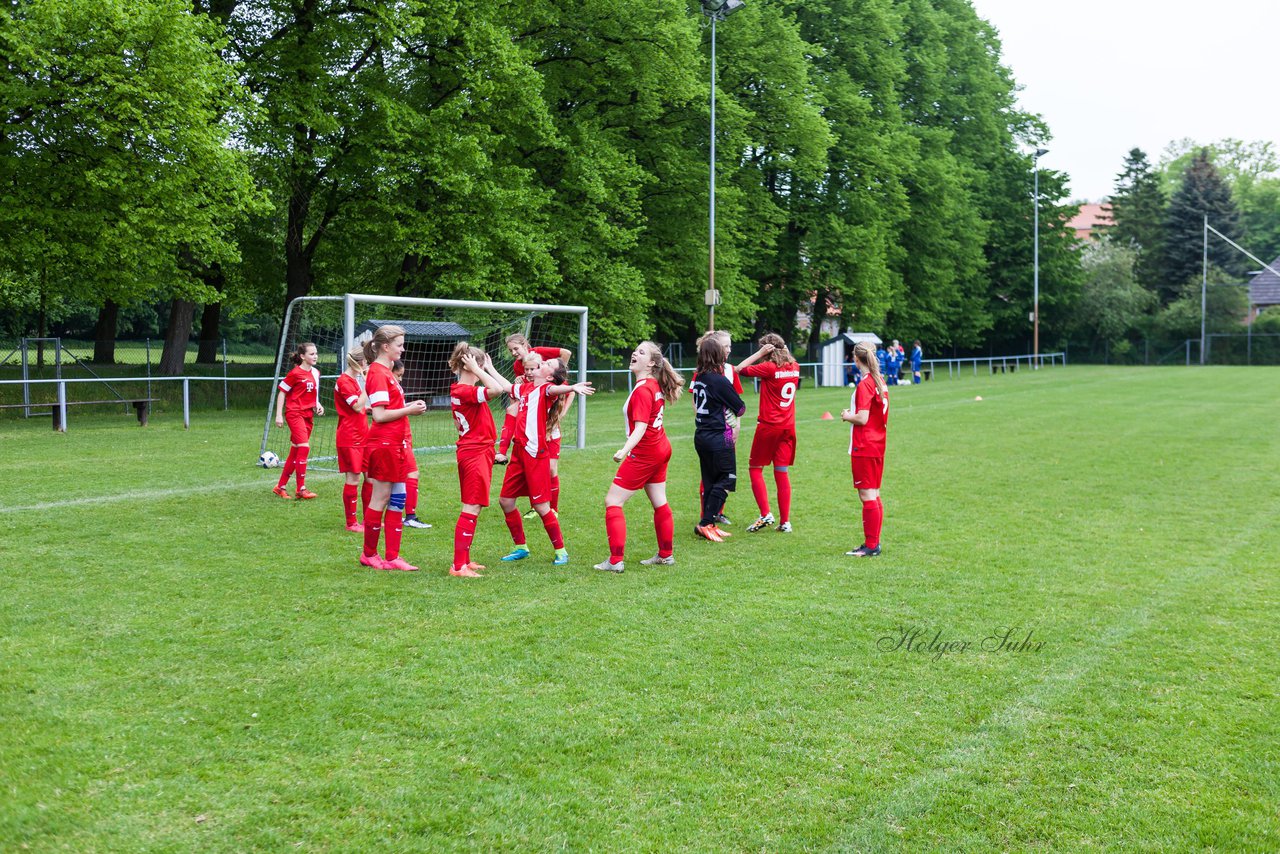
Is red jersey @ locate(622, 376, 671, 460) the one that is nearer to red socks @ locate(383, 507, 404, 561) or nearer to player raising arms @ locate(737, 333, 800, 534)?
player raising arms @ locate(737, 333, 800, 534)

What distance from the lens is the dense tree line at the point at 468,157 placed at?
66.1 ft

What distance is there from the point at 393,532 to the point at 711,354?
10.2 ft

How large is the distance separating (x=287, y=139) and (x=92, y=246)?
5.63 meters

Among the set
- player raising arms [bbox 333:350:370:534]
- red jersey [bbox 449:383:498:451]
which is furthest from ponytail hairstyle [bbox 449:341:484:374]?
player raising arms [bbox 333:350:370:534]

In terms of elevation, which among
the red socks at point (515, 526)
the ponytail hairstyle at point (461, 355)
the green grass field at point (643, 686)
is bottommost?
the green grass field at point (643, 686)

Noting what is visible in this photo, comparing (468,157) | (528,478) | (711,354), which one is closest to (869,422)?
(711,354)

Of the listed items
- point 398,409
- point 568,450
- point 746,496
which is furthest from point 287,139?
point 398,409

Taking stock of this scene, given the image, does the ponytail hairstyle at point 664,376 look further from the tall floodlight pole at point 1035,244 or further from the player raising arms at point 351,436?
the tall floodlight pole at point 1035,244

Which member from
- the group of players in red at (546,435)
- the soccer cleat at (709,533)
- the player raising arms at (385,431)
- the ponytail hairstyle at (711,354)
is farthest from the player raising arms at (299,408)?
the ponytail hairstyle at (711,354)

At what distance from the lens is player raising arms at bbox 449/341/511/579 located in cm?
819

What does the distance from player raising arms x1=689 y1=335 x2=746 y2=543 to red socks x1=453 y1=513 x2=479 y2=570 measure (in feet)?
7.59

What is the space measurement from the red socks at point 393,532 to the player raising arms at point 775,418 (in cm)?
336

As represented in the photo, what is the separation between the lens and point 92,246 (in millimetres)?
20625

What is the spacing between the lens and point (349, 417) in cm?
1027
